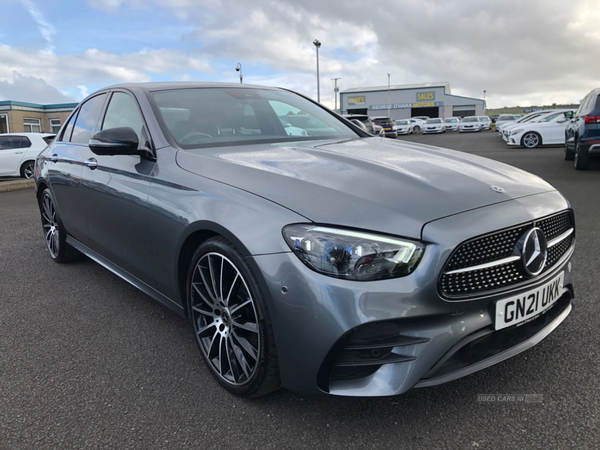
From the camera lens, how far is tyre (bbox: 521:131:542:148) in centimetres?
1778

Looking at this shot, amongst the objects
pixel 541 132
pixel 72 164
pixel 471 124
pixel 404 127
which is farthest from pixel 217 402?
pixel 471 124

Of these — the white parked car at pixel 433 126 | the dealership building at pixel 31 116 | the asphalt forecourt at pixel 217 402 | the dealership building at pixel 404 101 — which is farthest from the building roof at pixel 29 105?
the dealership building at pixel 404 101

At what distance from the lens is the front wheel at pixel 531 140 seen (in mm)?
17809

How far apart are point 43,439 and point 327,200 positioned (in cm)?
153

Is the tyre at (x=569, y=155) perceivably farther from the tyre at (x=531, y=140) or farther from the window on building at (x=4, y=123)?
the window on building at (x=4, y=123)

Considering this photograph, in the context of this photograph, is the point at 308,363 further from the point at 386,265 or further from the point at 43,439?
the point at 43,439

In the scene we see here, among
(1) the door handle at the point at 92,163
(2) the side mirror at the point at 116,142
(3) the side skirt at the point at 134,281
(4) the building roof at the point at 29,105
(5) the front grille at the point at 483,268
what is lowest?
(3) the side skirt at the point at 134,281

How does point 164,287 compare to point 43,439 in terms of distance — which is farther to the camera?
point 164,287

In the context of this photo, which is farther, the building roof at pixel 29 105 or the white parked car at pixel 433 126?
the white parked car at pixel 433 126

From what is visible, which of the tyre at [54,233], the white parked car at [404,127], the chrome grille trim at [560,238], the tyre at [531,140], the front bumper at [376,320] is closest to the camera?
the front bumper at [376,320]

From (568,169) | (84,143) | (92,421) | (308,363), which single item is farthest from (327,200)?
(568,169)

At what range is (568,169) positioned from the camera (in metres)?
10.7

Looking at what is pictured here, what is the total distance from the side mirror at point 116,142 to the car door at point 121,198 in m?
0.12

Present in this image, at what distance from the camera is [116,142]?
8.77ft
